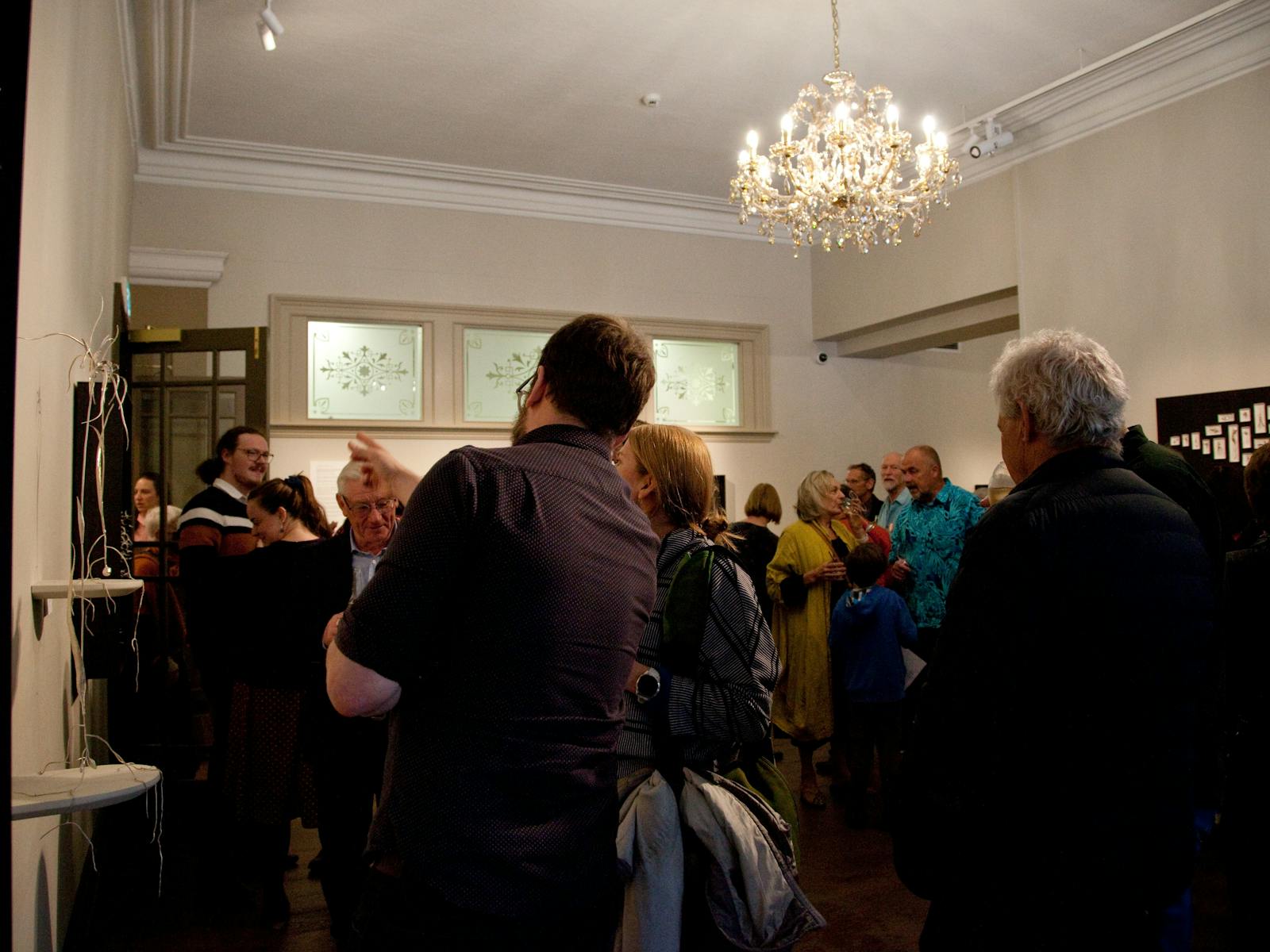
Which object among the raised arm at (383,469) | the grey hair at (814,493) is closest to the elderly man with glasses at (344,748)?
the raised arm at (383,469)

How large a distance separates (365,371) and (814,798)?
437 centimetres

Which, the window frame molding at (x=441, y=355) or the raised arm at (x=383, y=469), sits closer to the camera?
the raised arm at (x=383, y=469)

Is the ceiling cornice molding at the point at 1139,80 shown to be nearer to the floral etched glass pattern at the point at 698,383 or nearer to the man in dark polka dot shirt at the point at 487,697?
the floral etched glass pattern at the point at 698,383

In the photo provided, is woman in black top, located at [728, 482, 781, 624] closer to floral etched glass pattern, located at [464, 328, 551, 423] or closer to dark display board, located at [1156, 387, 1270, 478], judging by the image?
dark display board, located at [1156, 387, 1270, 478]

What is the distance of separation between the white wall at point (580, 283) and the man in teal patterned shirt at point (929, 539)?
2.98 metres

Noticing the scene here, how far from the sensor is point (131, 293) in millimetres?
6133

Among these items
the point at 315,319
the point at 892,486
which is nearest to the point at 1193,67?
the point at 892,486

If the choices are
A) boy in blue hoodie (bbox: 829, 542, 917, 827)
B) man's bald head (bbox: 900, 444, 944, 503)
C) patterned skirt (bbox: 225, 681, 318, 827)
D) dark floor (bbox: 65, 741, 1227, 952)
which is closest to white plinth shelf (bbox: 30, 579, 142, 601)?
patterned skirt (bbox: 225, 681, 318, 827)

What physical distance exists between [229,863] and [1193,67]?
19.6 feet

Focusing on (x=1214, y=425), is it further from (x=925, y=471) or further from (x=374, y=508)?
(x=374, y=508)

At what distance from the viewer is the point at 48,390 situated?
2.17 m

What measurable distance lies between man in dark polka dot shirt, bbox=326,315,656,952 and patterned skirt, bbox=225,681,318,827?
81.6 inches

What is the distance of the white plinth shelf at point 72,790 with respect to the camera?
4.80 ft

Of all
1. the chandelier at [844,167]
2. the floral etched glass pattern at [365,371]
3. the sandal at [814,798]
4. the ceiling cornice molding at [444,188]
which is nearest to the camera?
the sandal at [814,798]
